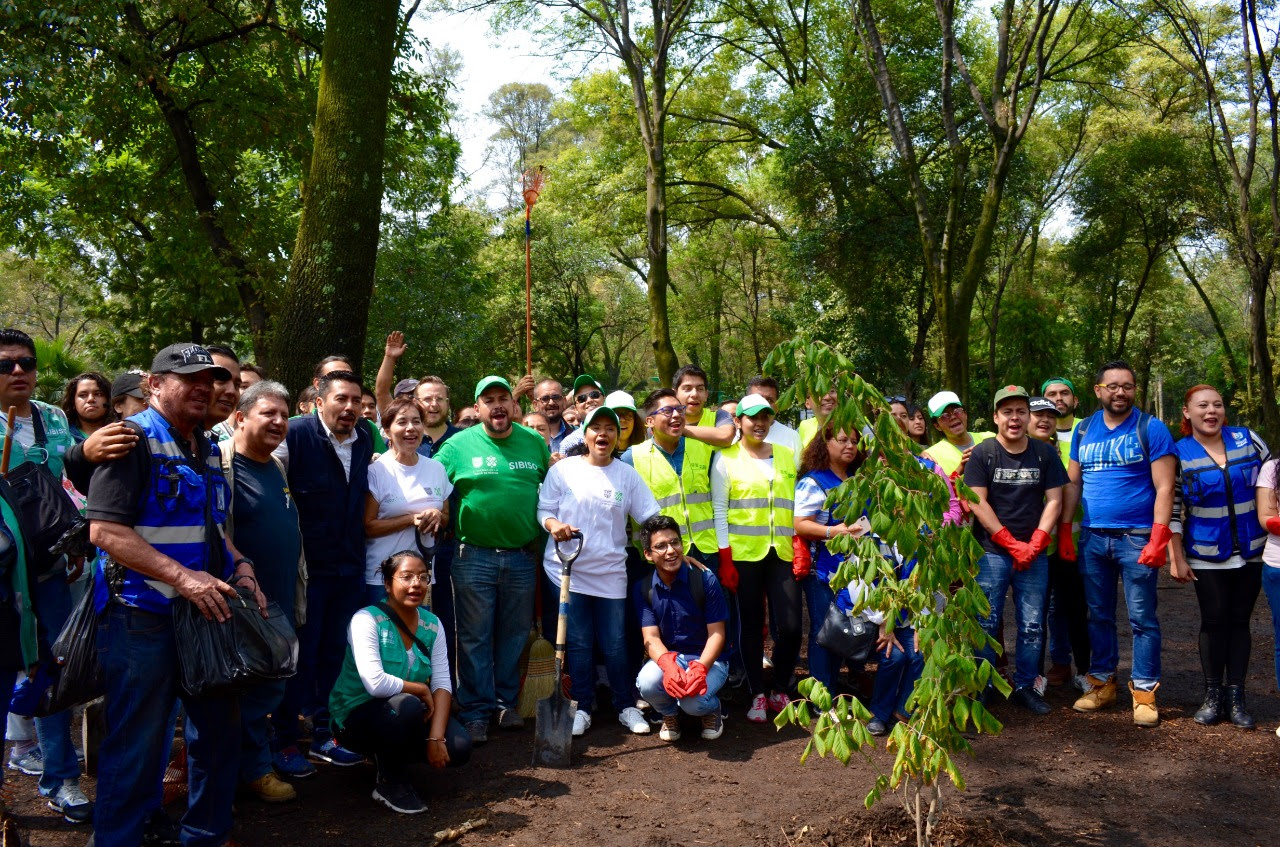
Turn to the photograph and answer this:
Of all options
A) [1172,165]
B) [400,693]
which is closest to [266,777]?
[400,693]

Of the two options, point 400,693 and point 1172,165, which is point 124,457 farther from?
point 1172,165

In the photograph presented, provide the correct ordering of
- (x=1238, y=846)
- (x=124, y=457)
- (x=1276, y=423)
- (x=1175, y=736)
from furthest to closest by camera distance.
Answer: (x=1276, y=423), (x=1175, y=736), (x=1238, y=846), (x=124, y=457)

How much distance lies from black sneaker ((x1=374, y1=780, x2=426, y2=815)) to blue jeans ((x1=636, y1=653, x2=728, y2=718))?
1.45 meters

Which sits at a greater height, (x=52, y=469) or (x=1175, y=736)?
(x=52, y=469)

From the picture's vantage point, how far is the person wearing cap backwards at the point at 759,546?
5.98 metres

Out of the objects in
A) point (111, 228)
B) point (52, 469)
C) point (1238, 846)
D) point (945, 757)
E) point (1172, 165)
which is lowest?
point (1238, 846)

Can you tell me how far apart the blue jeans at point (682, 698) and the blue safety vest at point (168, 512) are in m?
2.65

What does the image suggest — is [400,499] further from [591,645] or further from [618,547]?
[591,645]

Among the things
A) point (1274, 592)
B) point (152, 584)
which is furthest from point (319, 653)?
point (1274, 592)

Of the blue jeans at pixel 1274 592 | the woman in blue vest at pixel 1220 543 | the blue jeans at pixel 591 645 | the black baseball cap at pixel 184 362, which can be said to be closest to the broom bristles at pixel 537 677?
the blue jeans at pixel 591 645

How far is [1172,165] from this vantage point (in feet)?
71.6

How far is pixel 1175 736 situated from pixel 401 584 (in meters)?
4.51

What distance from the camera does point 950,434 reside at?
676 cm

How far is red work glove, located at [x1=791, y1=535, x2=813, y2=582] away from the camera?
5871mm
